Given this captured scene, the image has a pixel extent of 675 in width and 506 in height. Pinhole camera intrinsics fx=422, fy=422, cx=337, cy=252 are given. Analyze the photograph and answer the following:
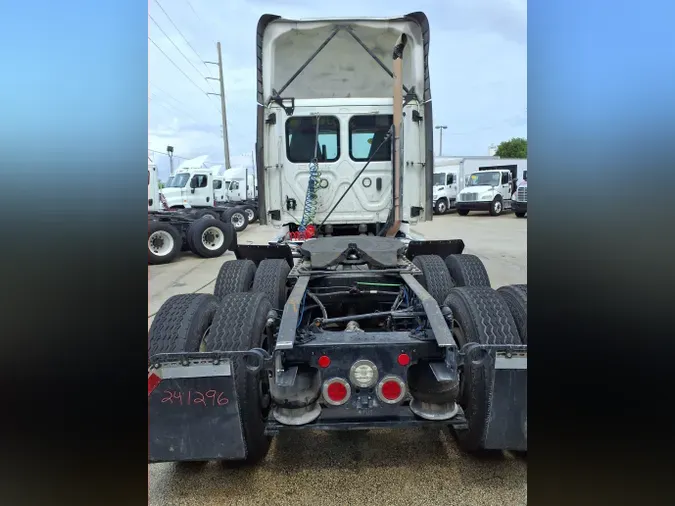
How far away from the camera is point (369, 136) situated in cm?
564

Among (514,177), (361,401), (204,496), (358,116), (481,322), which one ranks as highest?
(514,177)

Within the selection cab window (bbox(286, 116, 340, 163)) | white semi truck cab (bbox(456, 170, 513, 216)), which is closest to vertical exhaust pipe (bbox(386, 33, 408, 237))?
cab window (bbox(286, 116, 340, 163))

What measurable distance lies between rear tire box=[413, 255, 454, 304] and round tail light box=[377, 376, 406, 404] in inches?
71.8

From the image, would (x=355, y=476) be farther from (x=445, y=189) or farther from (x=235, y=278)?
(x=445, y=189)

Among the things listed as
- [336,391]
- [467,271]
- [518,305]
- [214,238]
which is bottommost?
[336,391]

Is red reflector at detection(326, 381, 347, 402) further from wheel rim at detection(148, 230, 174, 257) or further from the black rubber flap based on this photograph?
wheel rim at detection(148, 230, 174, 257)

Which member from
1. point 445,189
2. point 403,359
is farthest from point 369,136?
point 445,189

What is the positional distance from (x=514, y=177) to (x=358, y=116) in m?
23.9

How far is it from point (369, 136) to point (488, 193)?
1921cm

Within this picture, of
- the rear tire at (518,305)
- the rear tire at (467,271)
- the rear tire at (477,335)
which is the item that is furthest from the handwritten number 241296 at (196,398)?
the rear tire at (467,271)

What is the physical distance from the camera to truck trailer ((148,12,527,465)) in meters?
2.15
